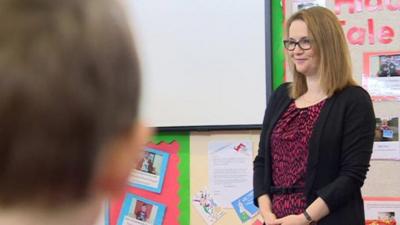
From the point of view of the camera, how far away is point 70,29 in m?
0.37

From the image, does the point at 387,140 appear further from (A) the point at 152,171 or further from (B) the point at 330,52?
(A) the point at 152,171

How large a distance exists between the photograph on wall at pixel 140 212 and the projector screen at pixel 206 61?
0.33 metres

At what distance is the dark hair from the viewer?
0.36 m

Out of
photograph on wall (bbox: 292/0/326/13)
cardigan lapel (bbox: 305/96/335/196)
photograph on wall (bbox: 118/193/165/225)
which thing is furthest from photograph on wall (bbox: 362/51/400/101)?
photograph on wall (bbox: 118/193/165/225)

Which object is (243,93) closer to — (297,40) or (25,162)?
(297,40)

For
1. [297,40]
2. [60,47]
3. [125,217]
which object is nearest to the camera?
[60,47]

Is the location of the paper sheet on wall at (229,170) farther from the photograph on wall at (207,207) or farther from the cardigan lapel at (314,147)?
the cardigan lapel at (314,147)

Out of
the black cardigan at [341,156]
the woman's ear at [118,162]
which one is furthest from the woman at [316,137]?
the woman's ear at [118,162]

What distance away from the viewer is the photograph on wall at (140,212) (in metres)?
2.34

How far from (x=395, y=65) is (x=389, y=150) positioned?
0.99 ft

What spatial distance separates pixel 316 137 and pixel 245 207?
2.41 feet

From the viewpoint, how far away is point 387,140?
6.72ft

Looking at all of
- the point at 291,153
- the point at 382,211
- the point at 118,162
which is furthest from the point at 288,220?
the point at 118,162

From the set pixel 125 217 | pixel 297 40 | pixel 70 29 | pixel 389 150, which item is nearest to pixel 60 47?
pixel 70 29
